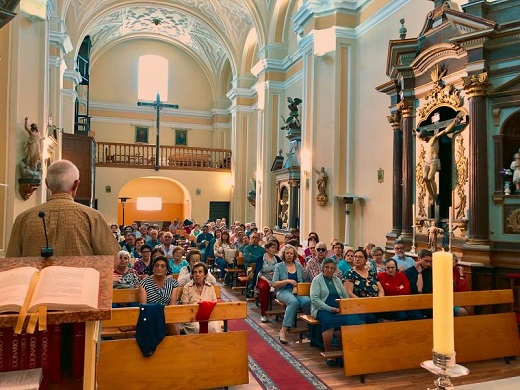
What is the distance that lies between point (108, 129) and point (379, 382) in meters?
19.3

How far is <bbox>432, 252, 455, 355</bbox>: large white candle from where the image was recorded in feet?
3.56

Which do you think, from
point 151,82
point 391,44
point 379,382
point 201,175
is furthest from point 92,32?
point 379,382

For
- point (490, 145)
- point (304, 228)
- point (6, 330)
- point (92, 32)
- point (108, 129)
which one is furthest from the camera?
point (108, 129)

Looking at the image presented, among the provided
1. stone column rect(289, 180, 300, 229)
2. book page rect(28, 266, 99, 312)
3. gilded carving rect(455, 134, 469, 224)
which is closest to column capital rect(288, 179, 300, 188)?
stone column rect(289, 180, 300, 229)

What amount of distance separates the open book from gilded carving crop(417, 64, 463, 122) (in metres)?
6.25

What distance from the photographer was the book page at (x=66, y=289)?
1.23 metres

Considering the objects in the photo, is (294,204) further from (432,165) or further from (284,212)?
(432,165)

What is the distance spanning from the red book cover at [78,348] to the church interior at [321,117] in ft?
9.76

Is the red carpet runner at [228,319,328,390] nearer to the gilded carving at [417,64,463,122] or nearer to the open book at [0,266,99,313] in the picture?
the open book at [0,266,99,313]

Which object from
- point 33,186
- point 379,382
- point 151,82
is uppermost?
point 151,82

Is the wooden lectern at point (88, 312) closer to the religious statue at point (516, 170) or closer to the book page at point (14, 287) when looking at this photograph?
the book page at point (14, 287)

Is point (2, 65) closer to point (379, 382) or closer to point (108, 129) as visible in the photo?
point (379, 382)

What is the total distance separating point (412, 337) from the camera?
4199mm

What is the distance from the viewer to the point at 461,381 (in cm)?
404
